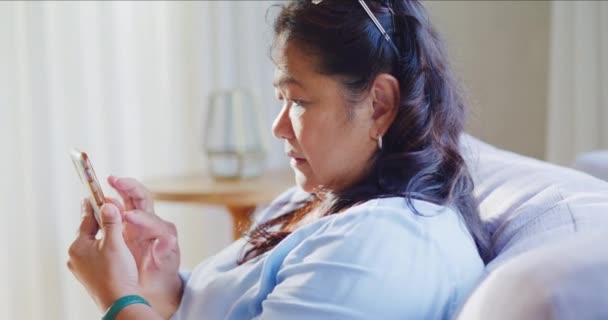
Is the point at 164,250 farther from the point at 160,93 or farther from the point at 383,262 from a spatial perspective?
the point at 160,93

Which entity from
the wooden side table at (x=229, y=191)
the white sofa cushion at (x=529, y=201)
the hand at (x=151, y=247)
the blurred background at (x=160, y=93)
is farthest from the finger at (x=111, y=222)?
the blurred background at (x=160, y=93)

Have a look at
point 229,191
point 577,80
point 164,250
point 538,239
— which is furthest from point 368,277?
point 577,80

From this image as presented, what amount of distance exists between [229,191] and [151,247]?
741 mm

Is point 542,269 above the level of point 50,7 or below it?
below

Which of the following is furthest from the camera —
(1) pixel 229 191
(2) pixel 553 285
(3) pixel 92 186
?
(1) pixel 229 191

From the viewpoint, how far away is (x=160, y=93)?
7.80 ft

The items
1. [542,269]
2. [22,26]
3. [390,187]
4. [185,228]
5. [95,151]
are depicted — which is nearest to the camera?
[542,269]

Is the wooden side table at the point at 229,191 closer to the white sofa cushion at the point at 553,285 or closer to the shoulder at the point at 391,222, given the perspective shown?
the shoulder at the point at 391,222

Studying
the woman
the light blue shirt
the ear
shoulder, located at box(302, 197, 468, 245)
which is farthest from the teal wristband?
the ear

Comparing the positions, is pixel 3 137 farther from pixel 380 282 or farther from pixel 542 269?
pixel 542 269

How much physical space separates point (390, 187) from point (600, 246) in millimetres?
358

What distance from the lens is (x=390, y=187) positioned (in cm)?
99

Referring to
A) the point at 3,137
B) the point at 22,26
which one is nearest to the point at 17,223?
the point at 3,137

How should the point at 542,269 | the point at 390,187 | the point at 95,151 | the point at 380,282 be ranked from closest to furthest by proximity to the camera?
the point at 542,269
the point at 380,282
the point at 390,187
the point at 95,151
